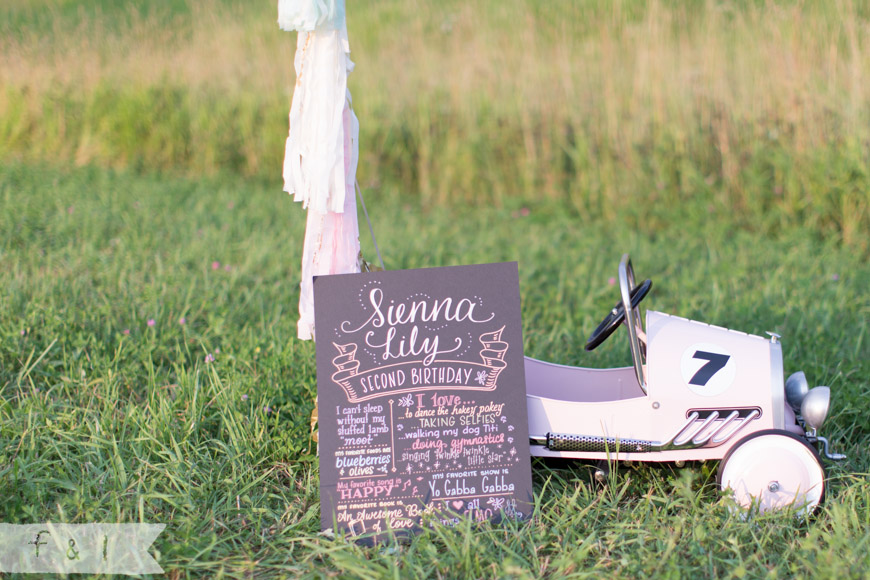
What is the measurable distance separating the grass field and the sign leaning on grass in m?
0.12

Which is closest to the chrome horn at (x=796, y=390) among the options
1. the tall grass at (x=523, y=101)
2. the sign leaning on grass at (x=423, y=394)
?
the sign leaning on grass at (x=423, y=394)

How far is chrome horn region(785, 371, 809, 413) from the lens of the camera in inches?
86.0

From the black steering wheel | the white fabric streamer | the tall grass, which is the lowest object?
the black steering wheel

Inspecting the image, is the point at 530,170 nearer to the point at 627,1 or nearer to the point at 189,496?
the point at 627,1

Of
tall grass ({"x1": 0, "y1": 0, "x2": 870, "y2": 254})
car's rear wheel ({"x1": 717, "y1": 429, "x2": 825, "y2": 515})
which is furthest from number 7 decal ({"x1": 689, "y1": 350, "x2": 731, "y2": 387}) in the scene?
tall grass ({"x1": 0, "y1": 0, "x2": 870, "y2": 254})

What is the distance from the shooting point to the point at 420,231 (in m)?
4.62

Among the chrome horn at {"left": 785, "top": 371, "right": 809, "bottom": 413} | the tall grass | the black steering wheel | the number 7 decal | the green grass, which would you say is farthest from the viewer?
the tall grass

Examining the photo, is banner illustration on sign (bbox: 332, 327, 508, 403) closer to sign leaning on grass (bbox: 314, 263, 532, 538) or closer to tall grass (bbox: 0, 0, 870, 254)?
sign leaning on grass (bbox: 314, 263, 532, 538)

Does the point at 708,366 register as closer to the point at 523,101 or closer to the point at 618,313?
the point at 618,313

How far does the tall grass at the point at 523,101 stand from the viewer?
4.52 meters

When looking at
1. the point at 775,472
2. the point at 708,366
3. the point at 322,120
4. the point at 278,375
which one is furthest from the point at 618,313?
the point at 278,375

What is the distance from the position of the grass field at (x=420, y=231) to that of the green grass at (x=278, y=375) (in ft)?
0.04

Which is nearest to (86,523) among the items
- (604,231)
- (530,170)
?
(604,231)

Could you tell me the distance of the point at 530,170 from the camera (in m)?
5.38
